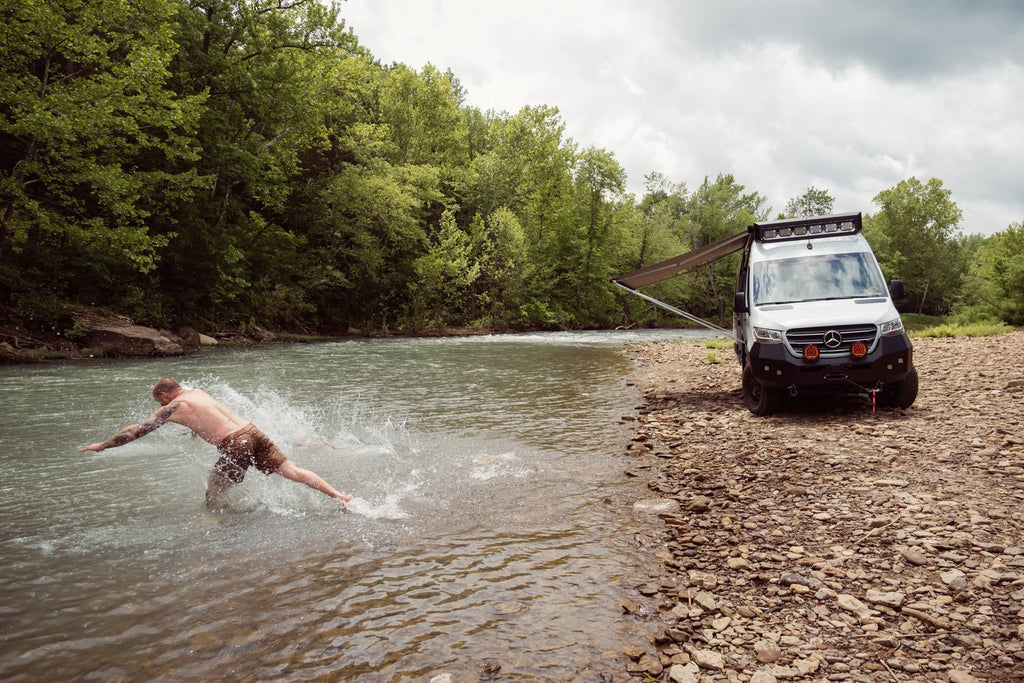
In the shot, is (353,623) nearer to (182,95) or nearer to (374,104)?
(182,95)

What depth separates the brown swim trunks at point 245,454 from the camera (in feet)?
21.0

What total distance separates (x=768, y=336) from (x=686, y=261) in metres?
3.52

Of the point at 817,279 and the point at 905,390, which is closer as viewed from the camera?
the point at 905,390

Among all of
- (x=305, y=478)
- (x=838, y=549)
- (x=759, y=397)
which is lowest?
(x=838, y=549)

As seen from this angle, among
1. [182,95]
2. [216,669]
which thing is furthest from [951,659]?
[182,95]

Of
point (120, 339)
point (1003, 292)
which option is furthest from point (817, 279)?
point (1003, 292)

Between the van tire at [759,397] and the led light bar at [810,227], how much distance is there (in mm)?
2701

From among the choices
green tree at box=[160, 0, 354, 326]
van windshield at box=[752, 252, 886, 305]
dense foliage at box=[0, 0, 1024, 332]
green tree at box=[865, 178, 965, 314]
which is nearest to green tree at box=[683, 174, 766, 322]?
dense foliage at box=[0, 0, 1024, 332]

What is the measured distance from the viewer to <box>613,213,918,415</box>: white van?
9172 millimetres

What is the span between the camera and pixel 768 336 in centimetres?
956

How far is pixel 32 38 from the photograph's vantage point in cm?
1956

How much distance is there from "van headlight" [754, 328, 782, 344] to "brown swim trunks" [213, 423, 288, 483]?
24.3ft

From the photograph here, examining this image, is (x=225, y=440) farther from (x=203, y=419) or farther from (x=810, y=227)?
(x=810, y=227)

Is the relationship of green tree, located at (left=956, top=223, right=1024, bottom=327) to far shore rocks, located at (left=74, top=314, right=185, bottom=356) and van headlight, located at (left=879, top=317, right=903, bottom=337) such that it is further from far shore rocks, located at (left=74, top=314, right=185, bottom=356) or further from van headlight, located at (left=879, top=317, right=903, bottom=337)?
far shore rocks, located at (left=74, top=314, right=185, bottom=356)
